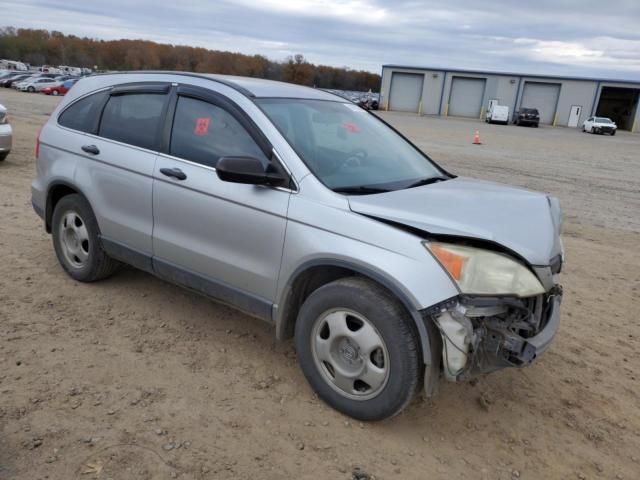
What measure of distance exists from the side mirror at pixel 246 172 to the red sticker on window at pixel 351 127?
38.0 inches

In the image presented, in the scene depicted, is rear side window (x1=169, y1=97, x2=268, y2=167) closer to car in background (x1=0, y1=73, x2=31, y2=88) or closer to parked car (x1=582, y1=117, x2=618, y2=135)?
parked car (x1=582, y1=117, x2=618, y2=135)

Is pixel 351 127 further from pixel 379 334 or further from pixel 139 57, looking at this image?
pixel 139 57

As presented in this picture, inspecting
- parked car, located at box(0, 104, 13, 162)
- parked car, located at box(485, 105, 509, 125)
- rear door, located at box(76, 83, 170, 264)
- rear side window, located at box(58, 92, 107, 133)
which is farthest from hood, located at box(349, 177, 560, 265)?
parked car, located at box(485, 105, 509, 125)

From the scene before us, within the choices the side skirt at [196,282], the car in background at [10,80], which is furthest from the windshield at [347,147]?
the car in background at [10,80]

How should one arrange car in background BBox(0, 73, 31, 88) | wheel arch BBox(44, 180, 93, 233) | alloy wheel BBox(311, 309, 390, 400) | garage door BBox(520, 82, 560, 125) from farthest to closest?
1. garage door BBox(520, 82, 560, 125)
2. car in background BBox(0, 73, 31, 88)
3. wheel arch BBox(44, 180, 93, 233)
4. alloy wheel BBox(311, 309, 390, 400)

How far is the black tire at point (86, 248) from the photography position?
4582mm

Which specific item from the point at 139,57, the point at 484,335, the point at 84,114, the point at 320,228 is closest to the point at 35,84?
the point at 84,114

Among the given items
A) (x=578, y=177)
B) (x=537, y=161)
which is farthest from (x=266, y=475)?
(x=537, y=161)

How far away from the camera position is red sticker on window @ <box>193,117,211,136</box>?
12.5ft

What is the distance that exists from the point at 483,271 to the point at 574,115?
61467 millimetres

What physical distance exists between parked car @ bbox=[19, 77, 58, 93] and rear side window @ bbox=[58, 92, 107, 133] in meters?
50.3

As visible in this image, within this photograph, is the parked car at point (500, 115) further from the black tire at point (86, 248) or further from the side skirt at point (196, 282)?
the side skirt at point (196, 282)

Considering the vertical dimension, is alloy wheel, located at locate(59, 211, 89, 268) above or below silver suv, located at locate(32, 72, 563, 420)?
below

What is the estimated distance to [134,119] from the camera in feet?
14.1
